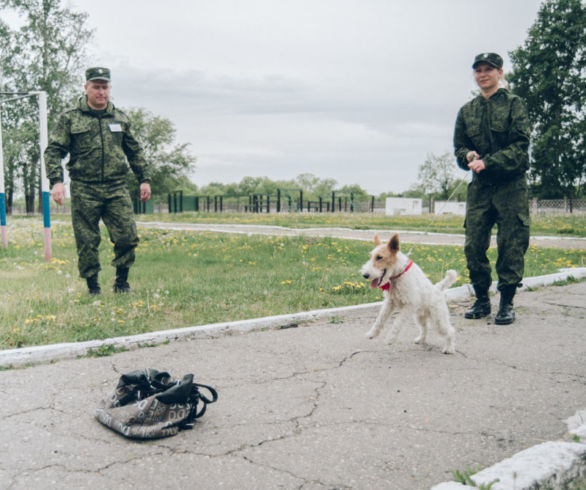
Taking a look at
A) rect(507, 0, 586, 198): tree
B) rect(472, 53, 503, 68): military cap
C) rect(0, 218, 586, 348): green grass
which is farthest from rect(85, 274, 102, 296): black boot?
rect(507, 0, 586, 198): tree

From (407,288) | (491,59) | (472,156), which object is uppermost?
(491,59)

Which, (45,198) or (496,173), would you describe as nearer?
(496,173)

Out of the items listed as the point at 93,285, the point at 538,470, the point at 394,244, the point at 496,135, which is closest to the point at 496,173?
the point at 496,135

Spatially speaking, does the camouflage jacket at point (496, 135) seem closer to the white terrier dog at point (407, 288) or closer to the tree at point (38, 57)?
the white terrier dog at point (407, 288)

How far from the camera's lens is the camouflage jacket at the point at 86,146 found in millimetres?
6797

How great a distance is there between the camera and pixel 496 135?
19.4 ft

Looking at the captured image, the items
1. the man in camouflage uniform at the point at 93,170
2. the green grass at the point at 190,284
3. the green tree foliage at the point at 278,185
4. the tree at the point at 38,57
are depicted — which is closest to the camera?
the green grass at the point at 190,284

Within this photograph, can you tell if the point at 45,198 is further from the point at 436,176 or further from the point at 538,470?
the point at 436,176

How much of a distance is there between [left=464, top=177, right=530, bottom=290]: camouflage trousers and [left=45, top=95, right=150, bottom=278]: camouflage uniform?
405cm

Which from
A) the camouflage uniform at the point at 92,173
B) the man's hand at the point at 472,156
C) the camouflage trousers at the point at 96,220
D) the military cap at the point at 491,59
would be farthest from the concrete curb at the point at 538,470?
the camouflage uniform at the point at 92,173

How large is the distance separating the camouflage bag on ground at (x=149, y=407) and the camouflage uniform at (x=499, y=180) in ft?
12.5

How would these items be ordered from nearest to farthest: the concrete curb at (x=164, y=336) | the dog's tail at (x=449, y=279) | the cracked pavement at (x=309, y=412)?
the cracked pavement at (x=309, y=412)
the concrete curb at (x=164, y=336)
the dog's tail at (x=449, y=279)

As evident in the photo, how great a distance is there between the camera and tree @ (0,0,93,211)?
38.6 m

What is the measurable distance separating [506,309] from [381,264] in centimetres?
214
